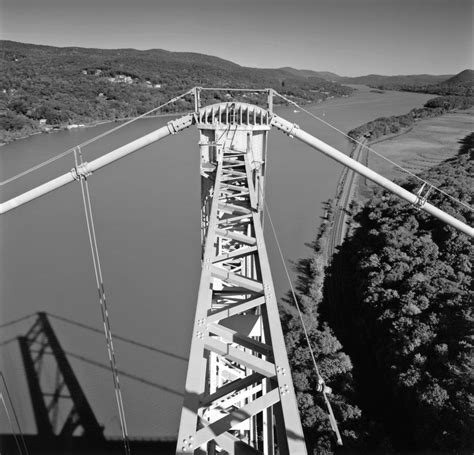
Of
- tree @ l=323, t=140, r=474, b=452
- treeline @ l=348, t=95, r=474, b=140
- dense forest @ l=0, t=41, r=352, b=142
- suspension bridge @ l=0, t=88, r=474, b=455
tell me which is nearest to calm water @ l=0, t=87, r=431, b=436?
suspension bridge @ l=0, t=88, r=474, b=455

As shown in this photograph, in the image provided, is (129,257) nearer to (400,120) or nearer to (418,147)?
(418,147)

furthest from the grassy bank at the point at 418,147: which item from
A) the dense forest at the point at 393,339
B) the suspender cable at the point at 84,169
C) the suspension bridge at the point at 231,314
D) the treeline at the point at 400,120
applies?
the suspender cable at the point at 84,169

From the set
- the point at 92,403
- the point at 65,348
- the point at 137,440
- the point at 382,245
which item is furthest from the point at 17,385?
the point at 382,245

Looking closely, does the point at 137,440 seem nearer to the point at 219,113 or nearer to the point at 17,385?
the point at 17,385

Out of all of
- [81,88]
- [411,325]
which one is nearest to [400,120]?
[81,88]

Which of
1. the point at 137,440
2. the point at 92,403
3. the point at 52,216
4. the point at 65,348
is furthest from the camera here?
the point at 52,216

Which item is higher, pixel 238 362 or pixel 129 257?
pixel 238 362
